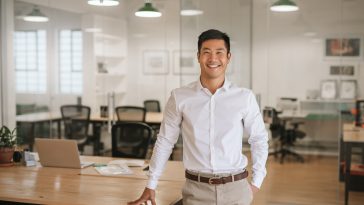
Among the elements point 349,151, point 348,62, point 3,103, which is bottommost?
point 349,151

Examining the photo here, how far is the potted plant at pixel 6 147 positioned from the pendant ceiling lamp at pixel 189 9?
386cm

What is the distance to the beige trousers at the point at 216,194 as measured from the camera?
233 centimetres

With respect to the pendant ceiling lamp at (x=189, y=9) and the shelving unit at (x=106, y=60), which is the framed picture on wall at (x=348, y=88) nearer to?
the pendant ceiling lamp at (x=189, y=9)

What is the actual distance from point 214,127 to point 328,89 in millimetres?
A: 6347

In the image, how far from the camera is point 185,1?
23.6 feet

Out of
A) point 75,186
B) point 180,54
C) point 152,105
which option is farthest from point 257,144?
point 152,105

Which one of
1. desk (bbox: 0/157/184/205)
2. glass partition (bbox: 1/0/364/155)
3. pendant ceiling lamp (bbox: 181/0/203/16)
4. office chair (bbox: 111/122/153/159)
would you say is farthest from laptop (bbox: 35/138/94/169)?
pendant ceiling lamp (bbox: 181/0/203/16)

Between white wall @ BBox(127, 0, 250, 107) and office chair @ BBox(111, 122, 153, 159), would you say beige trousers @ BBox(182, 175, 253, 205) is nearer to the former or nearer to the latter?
office chair @ BBox(111, 122, 153, 159)

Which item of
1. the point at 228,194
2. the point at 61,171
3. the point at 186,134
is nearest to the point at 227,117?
the point at 186,134

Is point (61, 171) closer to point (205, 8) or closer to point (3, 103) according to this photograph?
point (3, 103)

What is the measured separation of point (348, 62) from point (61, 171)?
582 cm

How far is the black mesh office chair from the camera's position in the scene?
739 centimetres

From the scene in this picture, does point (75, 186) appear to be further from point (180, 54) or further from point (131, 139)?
point (180, 54)

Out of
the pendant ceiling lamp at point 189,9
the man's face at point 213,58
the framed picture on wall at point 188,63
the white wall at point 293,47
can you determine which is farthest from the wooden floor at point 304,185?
the man's face at point 213,58
